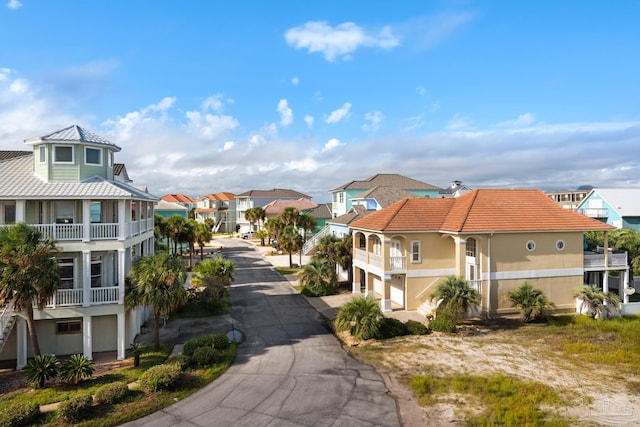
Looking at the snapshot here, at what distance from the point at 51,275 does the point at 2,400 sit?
4.76 meters

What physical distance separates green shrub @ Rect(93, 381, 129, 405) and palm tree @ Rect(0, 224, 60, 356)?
489 cm

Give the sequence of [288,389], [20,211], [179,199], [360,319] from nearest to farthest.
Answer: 1. [288,389]
2. [20,211]
3. [360,319]
4. [179,199]

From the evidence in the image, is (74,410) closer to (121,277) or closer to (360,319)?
(121,277)

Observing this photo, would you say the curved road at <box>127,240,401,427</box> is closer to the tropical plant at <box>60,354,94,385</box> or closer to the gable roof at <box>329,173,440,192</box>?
the tropical plant at <box>60,354,94,385</box>

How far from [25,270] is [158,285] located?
5150 millimetres

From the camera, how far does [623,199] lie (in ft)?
169

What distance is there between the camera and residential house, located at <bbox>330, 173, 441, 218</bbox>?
54.2m

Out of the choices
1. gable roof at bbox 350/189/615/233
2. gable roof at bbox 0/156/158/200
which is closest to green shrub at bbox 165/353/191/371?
gable roof at bbox 0/156/158/200

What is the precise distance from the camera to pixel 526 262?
26.2 meters

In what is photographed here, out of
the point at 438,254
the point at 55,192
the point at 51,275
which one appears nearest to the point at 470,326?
the point at 438,254

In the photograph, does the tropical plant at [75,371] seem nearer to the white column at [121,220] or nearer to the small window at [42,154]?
the white column at [121,220]

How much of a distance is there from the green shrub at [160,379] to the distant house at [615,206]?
2008 inches

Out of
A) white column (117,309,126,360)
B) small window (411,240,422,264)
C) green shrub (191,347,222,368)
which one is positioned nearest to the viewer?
green shrub (191,347,222,368)

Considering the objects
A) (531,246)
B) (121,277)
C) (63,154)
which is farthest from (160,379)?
(531,246)
